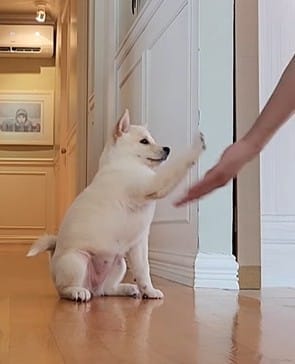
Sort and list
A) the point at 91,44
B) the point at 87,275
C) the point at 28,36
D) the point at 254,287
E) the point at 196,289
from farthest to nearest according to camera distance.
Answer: the point at 28,36 → the point at 91,44 → the point at 254,287 → the point at 196,289 → the point at 87,275

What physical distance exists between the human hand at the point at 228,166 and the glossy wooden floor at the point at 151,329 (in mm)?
435

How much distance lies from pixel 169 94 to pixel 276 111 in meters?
2.20

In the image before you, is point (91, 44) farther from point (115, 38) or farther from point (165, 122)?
point (165, 122)

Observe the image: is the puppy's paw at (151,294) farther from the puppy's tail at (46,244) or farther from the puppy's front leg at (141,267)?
the puppy's tail at (46,244)

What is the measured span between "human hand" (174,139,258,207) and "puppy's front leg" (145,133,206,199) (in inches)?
43.4

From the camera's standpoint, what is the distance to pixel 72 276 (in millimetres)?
1768

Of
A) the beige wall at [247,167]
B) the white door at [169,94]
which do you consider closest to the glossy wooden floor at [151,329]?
the beige wall at [247,167]

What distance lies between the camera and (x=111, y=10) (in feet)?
12.9

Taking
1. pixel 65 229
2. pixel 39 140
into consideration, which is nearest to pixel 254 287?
pixel 65 229

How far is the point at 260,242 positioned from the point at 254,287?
15cm

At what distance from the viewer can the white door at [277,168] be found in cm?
255

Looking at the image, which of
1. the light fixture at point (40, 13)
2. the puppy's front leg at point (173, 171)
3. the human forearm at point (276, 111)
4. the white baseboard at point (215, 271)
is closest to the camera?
the human forearm at point (276, 111)

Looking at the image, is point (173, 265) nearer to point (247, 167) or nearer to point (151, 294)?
point (247, 167)

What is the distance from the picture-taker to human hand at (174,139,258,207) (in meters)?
0.50
